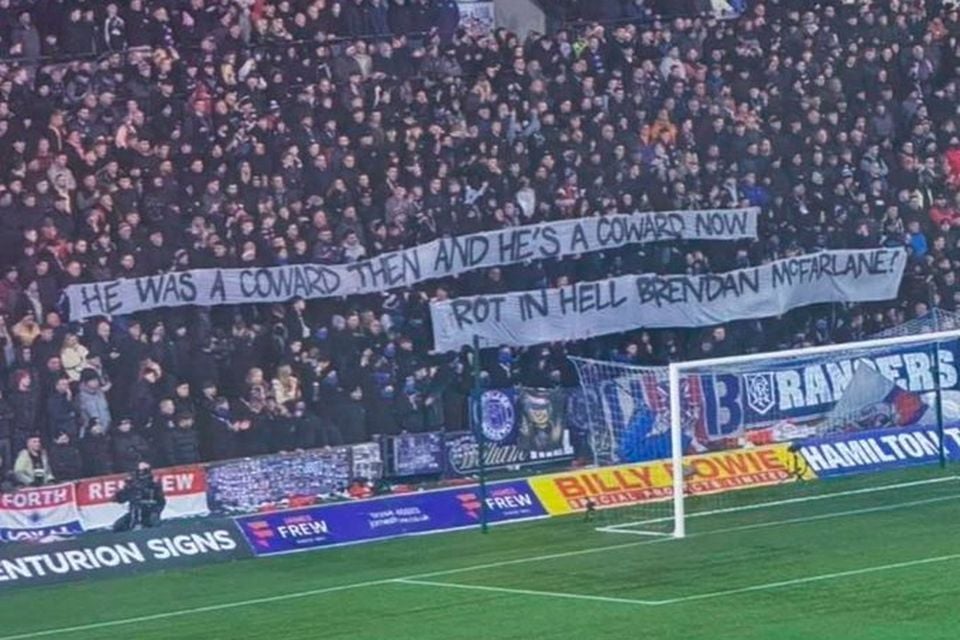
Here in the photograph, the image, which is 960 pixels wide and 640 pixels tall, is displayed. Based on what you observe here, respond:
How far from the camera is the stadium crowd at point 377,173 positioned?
90.6 feet

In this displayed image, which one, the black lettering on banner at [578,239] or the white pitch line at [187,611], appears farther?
the black lettering on banner at [578,239]

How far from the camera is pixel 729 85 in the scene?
1379 inches

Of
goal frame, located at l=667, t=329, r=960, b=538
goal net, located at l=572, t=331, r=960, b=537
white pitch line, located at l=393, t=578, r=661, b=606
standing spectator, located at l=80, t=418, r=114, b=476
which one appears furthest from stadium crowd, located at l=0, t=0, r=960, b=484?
white pitch line, located at l=393, t=578, r=661, b=606

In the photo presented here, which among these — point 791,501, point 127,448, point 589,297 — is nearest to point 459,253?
point 589,297

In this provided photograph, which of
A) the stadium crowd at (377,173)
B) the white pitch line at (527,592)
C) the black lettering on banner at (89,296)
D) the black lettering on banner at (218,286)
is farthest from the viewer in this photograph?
the black lettering on banner at (218,286)

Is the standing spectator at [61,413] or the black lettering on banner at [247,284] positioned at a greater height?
the black lettering on banner at [247,284]

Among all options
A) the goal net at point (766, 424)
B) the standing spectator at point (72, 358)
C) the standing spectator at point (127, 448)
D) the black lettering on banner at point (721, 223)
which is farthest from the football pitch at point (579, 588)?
the black lettering on banner at point (721, 223)

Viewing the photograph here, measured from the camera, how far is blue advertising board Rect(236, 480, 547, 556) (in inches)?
993

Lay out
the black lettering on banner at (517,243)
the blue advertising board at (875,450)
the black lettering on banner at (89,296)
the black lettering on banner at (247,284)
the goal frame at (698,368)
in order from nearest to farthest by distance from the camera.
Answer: the goal frame at (698,368) → the black lettering on banner at (89,296) → the black lettering on banner at (247,284) → the blue advertising board at (875,450) → the black lettering on banner at (517,243)

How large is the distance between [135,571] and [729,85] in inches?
580

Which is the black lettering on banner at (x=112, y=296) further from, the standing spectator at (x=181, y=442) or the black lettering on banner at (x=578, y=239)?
the black lettering on banner at (x=578, y=239)

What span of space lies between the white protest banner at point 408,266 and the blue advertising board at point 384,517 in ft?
14.1

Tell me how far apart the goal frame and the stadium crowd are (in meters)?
3.65

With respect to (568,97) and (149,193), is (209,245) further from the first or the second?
(568,97)
